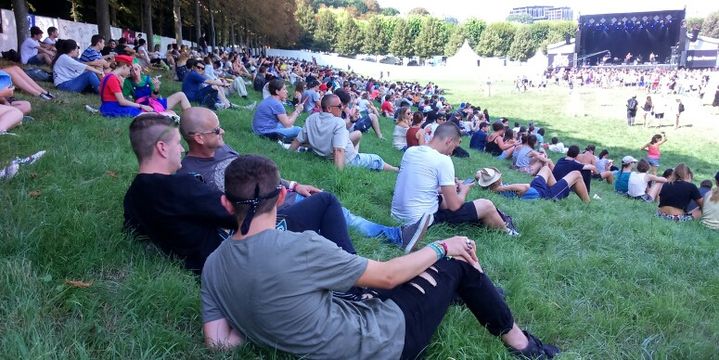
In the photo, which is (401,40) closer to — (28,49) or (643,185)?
(28,49)

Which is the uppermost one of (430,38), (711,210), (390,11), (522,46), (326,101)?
(390,11)

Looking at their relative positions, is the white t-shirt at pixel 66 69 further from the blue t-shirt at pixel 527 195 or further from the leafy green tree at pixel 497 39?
the leafy green tree at pixel 497 39

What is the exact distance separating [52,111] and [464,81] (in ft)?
207

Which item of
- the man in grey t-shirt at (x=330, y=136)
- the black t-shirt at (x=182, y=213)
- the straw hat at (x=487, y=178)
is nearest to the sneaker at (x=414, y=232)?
the black t-shirt at (x=182, y=213)

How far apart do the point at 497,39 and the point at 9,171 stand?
359 ft

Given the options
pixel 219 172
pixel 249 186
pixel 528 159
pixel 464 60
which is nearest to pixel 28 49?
pixel 219 172

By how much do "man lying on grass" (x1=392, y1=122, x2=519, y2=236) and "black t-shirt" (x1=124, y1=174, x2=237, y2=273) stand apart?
266cm

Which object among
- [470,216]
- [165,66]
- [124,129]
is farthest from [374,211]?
[165,66]

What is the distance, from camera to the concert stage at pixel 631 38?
6457 cm

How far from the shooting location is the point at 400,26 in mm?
105812

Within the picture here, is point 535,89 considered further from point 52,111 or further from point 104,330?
point 104,330

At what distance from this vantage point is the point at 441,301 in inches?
122

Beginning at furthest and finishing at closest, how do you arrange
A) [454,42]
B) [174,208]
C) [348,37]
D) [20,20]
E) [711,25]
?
1. [711,25]
2. [454,42]
3. [348,37]
4. [20,20]
5. [174,208]

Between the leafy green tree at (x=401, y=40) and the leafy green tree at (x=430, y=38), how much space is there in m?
1.53
